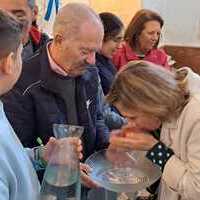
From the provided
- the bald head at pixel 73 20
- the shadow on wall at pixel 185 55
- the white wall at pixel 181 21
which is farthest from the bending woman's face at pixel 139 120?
the white wall at pixel 181 21

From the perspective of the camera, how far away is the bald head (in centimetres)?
153


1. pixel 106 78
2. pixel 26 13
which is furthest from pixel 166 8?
pixel 26 13

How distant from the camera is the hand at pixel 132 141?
135cm

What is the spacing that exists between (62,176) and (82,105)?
1.66 feet

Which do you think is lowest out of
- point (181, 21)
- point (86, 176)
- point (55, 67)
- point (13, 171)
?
point (86, 176)

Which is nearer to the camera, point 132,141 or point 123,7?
point 132,141

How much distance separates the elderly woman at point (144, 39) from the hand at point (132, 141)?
1862 millimetres

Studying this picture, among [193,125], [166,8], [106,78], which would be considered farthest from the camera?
[166,8]

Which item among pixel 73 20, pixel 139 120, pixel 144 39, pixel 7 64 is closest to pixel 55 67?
pixel 73 20

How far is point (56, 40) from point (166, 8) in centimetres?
319

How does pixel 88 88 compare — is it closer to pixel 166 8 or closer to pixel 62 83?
pixel 62 83

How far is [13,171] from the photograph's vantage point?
97 centimetres

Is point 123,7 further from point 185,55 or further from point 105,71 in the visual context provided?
point 105,71

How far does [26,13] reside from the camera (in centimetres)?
184
